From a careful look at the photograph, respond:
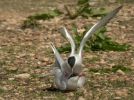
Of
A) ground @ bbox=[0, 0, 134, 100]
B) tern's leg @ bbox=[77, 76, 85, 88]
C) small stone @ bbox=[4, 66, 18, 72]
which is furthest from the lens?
small stone @ bbox=[4, 66, 18, 72]

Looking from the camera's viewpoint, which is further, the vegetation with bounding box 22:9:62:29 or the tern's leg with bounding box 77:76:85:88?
the vegetation with bounding box 22:9:62:29

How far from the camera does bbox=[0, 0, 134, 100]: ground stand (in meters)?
7.29

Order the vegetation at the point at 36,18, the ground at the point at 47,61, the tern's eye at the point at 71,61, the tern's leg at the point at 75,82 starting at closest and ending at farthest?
1. the tern's eye at the point at 71,61
2. the tern's leg at the point at 75,82
3. the ground at the point at 47,61
4. the vegetation at the point at 36,18

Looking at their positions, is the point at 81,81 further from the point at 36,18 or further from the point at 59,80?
the point at 36,18

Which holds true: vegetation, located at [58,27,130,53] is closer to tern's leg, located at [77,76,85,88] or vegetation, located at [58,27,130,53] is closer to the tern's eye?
tern's leg, located at [77,76,85,88]

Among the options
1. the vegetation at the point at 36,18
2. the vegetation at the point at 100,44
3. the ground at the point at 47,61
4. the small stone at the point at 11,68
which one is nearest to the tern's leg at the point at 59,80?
the ground at the point at 47,61

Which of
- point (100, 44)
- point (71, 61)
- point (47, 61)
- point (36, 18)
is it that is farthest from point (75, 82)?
point (36, 18)

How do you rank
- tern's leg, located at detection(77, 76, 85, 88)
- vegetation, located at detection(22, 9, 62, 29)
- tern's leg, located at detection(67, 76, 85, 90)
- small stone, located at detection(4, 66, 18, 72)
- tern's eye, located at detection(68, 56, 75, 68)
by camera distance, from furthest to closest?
vegetation, located at detection(22, 9, 62, 29) < small stone, located at detection(4, 66, 18, 72) < tern's leg, located at detection(77, 76, 85, 88) < tern's leg, located at detection(67, 76, 85, 90) < tern's eye, located at detection(68, 56, 75, 68)

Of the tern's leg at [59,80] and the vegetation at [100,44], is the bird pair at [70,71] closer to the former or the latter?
the tern's leg at [59,80]

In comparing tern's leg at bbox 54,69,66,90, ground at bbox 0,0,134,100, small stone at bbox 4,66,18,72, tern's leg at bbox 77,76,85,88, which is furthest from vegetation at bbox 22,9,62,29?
tern's leg at bbox 54,69,66,90

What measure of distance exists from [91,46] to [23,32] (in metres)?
1.87

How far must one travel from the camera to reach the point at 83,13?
1216 centimetres

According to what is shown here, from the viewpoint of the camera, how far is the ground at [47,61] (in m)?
7.29

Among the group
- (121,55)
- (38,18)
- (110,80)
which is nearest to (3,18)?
(38,18)
